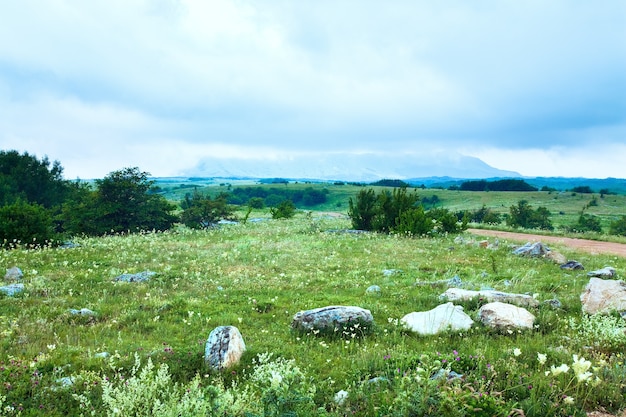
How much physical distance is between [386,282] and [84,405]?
9.62 m

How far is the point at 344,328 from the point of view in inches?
314

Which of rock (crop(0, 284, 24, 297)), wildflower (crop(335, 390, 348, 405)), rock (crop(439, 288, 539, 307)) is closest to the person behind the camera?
wildflower (crop(335, 390, 348, 405))

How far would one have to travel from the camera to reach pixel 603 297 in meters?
9.69

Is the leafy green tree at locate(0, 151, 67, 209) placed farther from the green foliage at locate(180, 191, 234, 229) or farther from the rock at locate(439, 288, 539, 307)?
the rock at locate(439, 288, 539, 307)

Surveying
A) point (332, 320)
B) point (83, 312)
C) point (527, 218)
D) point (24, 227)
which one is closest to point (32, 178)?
point (24, 227)

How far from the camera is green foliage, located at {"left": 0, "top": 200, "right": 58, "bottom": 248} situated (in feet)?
63.7

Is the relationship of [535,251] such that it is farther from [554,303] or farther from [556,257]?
[554,303]

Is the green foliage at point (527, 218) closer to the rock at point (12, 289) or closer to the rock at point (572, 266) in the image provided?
the rock at point (572, 266)

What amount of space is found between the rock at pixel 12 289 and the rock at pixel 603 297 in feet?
48.3

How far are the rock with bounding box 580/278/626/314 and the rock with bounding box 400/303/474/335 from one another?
11.0ft

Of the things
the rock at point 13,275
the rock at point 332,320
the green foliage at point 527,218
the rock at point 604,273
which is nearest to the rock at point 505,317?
the rock at point 332,320

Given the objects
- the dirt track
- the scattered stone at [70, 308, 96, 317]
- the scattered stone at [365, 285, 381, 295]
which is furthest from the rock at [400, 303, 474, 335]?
the dirt track

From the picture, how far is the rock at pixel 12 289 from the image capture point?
10.3 metres

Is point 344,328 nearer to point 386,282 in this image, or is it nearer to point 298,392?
point 298,392
